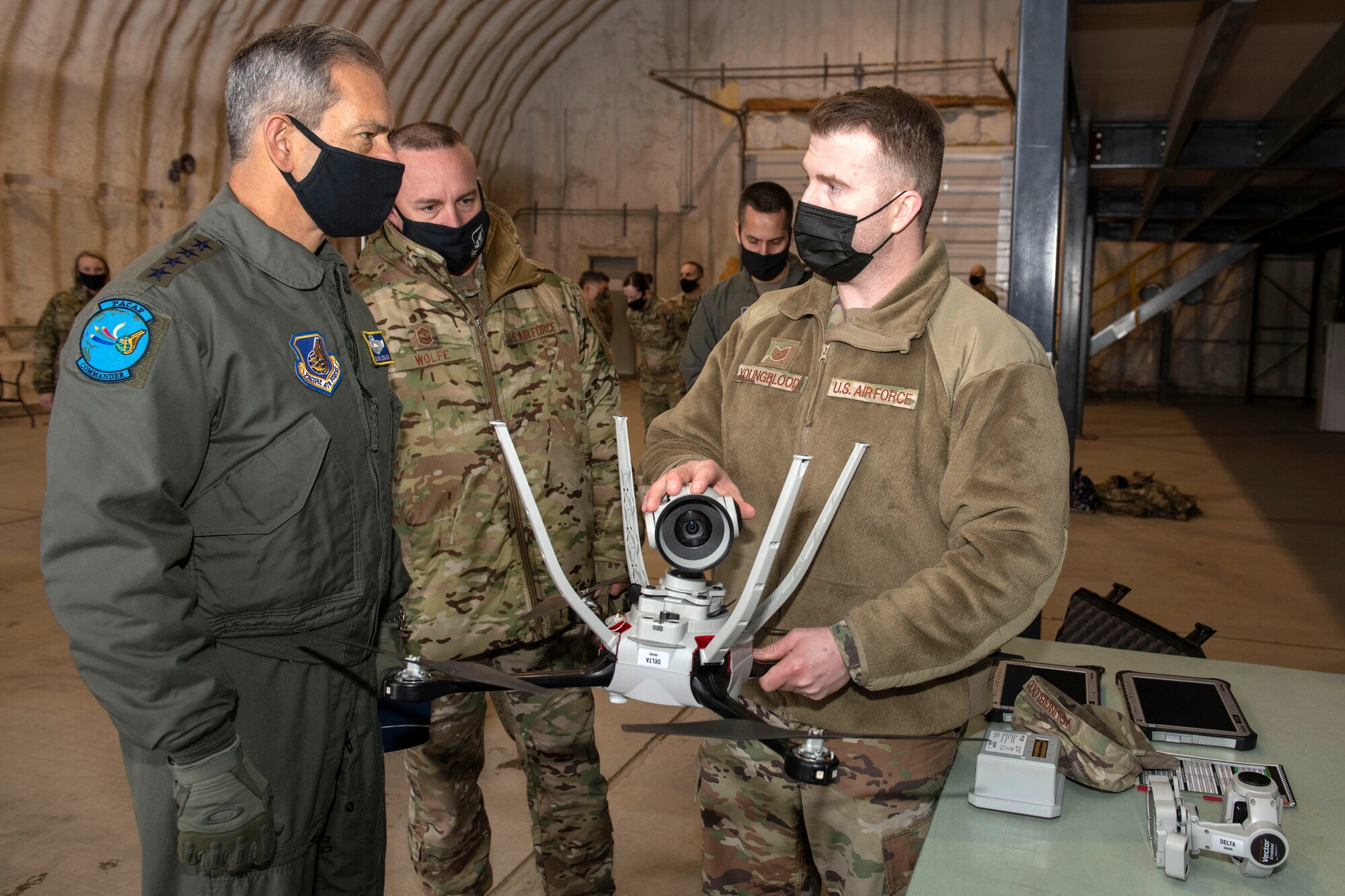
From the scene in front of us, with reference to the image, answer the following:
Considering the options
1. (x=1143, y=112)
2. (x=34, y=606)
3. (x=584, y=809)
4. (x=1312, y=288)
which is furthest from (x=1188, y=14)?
(x=1312, y=288)

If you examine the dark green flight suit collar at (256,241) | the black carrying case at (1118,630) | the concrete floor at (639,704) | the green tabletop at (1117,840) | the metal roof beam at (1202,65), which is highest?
the metal roof beam at (1202,65)

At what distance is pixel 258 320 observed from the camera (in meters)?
1.39

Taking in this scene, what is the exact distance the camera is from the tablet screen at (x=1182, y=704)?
5.91 feet

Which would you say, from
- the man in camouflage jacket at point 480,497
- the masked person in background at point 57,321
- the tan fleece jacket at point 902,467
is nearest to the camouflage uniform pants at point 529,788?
the man in camouflage jacket at point 480,497

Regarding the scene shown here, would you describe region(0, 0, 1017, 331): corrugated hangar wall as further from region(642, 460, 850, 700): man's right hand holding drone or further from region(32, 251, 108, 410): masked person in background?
region(642, 460, 850, 700): man's right hand holding drone

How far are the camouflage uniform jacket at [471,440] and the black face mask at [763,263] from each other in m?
1.61

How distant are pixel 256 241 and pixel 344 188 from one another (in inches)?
6.1

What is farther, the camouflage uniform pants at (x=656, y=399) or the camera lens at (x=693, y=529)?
the camouflage uniform pants at (x=656, y=399)

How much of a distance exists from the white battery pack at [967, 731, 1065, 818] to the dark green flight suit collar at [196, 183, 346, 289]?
1244 millimetres

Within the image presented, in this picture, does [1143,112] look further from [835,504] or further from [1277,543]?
[835,504]

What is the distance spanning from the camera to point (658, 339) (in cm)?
768

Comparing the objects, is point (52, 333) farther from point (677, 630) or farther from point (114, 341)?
point (677, 630)

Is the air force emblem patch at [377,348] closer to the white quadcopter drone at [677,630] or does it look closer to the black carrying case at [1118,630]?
the white quadcopter drone at [677,630]

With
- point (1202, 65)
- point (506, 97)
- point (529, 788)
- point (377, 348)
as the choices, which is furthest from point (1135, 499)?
point (506, 97)
